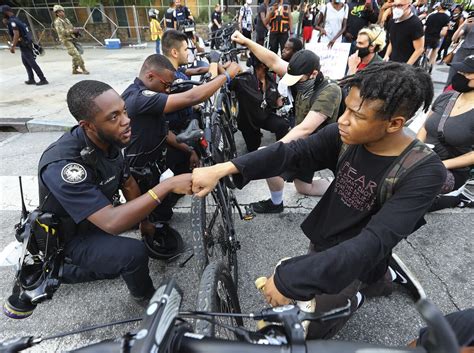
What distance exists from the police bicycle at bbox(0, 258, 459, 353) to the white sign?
207 inches

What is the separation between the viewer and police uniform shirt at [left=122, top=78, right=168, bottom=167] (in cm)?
265

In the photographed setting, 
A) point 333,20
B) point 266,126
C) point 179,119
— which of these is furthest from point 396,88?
point 333,20

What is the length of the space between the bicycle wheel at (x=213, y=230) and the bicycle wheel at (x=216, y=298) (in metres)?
0.32

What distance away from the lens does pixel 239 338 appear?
86 centimetres

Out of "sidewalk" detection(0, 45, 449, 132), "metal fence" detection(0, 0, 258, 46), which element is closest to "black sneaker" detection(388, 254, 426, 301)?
"sidewalk" detection(0, 45, 449, 132)

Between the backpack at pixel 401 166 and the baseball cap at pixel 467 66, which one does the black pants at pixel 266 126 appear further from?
the backpack at pixel 401 166

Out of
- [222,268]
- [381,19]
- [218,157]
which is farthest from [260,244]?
[381,19]

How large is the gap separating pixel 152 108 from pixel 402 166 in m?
2.03

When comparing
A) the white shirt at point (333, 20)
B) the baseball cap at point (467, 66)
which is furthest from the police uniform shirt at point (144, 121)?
the white shirt at point (333, 20)

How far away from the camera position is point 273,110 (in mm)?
4277

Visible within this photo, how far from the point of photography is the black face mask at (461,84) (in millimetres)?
2709

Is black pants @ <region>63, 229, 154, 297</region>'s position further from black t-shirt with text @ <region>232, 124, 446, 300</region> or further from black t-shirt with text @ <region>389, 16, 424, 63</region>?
black t-shirt with text @ <region>389, 16, 424, 63</region>

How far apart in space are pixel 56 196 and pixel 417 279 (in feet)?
9.23

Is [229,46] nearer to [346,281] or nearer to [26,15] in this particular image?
[346,281]
